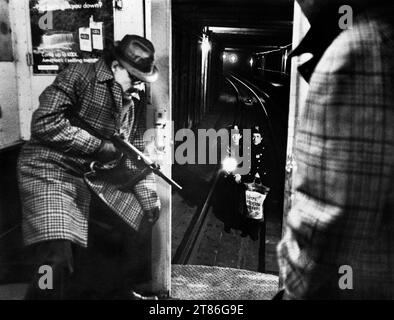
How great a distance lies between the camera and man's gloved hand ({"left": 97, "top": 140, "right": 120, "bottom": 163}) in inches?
117

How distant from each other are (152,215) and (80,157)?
2.50 ft

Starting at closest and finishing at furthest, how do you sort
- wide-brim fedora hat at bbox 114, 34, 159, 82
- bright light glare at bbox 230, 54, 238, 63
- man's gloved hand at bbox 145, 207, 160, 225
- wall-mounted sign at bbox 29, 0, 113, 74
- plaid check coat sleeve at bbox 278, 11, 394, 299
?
plaid check coat sleeve at bbox 278, 11, 394, 299
wide-brim fedora hat at bbox 114, 34, 159, 82
wall-mounted sign at bbox 29, 0, 113, 74
man's gloved hand at bbox 145, 207, 160, 225
bright light glare at bbox 230, 54, 238, 63

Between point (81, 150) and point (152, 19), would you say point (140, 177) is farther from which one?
point (152, 19)

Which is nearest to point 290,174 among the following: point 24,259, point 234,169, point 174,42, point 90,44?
point 90,44

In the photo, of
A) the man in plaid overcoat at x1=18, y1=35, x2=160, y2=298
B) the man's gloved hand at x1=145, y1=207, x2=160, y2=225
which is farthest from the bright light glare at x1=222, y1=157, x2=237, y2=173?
the man in plaid overcoat at x1=18, y1=35, x2=160, y2=298

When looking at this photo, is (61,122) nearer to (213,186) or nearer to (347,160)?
(347,160)

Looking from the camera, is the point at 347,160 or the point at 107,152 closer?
the point at 347,160

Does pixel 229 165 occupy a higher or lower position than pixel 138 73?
lower

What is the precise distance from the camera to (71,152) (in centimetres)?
288

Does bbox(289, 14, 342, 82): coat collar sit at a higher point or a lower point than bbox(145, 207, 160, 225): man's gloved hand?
higher

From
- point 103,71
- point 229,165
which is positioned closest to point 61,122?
point 103,71

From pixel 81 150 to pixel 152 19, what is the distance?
1.15 m

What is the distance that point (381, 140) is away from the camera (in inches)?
37.3

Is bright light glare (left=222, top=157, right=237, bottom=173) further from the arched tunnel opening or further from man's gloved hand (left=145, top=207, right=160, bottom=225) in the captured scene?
man's gloved hand (left=145, top=207, right=160, bottom=225)
